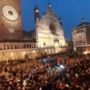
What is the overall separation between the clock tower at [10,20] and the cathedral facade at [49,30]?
4008 millimetres

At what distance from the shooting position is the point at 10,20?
5006 centimetres

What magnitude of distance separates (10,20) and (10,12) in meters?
1.73

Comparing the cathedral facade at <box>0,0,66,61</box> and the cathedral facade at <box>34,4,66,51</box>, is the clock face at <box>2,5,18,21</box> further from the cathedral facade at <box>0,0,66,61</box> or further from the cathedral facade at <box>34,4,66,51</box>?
the cathedral facade at <box>34,4,66,51</box>

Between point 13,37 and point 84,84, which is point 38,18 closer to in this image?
point 13,37

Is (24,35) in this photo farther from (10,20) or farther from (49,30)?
(10,20)

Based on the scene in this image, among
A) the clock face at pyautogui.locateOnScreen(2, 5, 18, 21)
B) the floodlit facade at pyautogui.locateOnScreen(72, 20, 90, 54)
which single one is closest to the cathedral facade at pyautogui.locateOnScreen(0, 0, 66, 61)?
the clock face at pyautogui.locateOnScreen(2, 5, 18, 21)

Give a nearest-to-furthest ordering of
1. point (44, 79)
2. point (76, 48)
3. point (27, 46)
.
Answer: point (44, 79) < point (27, 46) < point (76, 48)

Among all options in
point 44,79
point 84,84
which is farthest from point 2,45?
point 84,84

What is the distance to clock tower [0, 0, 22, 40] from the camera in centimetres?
4878

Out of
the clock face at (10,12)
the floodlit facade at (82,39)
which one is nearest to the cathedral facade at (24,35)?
the clock face at (10,12)

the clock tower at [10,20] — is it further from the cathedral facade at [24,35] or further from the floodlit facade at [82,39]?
the floodlit facade at [82,39]

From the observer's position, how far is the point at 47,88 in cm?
1519

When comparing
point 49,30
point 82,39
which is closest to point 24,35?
point 49,30

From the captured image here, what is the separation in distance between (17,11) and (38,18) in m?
4.79
